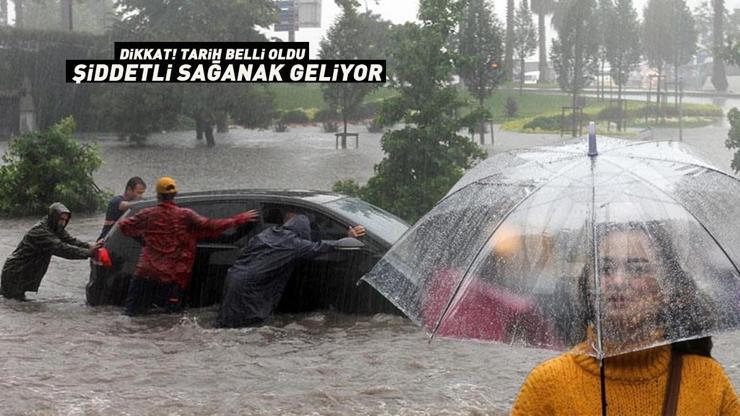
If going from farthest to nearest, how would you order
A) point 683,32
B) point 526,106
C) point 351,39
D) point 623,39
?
point 526,106, point 683,32, point 623,39, point 351,39

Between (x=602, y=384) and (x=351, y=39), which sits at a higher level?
(x=351, y=39)

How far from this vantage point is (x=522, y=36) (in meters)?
59.7

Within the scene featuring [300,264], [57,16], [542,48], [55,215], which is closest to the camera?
[300,264]

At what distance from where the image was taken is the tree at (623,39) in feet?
144

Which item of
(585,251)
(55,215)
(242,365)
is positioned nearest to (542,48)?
(55,215)

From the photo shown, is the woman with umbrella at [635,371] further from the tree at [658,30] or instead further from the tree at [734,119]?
the tree at [658,30]

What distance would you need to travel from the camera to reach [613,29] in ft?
145

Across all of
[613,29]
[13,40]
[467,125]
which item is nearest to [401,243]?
[467,125]

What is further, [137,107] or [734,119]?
[137,107]

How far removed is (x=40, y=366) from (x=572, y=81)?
40580 mm

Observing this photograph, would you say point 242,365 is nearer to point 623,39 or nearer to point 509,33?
point 623,39

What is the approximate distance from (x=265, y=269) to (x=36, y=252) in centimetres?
333

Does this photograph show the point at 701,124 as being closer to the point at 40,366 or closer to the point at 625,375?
the point at 40,366

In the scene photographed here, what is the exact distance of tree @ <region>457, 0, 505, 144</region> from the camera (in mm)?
27141
